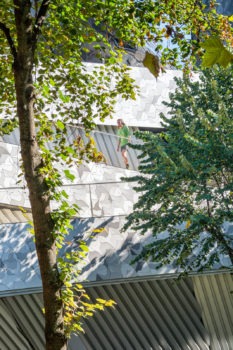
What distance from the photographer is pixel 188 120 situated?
624 inches

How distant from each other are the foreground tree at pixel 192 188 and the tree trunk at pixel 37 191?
24.8 ft

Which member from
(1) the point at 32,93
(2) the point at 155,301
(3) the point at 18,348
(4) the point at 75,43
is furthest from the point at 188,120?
(1) the point at 32,93

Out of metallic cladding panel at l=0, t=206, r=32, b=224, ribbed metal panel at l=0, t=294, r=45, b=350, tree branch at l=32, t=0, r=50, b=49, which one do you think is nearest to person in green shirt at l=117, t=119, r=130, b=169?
metallic cladding panel at l=0, t=206, r=32, b=224

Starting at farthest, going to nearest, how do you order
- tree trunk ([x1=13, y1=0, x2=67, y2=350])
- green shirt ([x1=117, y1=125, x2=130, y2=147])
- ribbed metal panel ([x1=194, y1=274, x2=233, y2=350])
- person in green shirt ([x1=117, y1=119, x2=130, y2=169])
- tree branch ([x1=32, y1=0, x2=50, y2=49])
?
person in green shirt ([x1=117, y1=119, x2=130, y2=169]), green shirt ([x1=117, y1=125, x2=130, y2=147]), ribbed metal panel ([x1=194, y1=274, x2=233, y2=350]), tree branch ([x1=32, y1=0, x2=50, y2=49]), tree trunk ([x1=13, y1=0, x2=67, y2=350])

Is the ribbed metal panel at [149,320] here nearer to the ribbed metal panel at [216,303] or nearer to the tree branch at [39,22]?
the ribbed metal panel at [216,303]

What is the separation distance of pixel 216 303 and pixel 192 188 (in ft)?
12.5

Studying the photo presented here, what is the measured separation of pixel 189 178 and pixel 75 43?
5770 mm

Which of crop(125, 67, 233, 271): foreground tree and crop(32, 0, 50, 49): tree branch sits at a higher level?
crop(32, 0, 50, 49): tree branch

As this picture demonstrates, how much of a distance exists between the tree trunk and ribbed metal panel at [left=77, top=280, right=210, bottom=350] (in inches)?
388

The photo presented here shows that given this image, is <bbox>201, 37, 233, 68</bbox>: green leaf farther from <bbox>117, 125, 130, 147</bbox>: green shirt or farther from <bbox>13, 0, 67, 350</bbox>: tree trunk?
<bbox>117, 125, 130, 147</bbox>: green shirt

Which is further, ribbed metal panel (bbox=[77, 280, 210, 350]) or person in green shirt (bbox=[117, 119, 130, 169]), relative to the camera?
person in green shirt (bbox=[117, 119, 130, 169])

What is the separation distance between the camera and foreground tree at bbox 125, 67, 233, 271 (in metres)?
14.0

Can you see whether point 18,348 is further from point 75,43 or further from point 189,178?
point 75,43

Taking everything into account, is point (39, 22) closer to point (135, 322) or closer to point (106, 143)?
point (135, 322)
